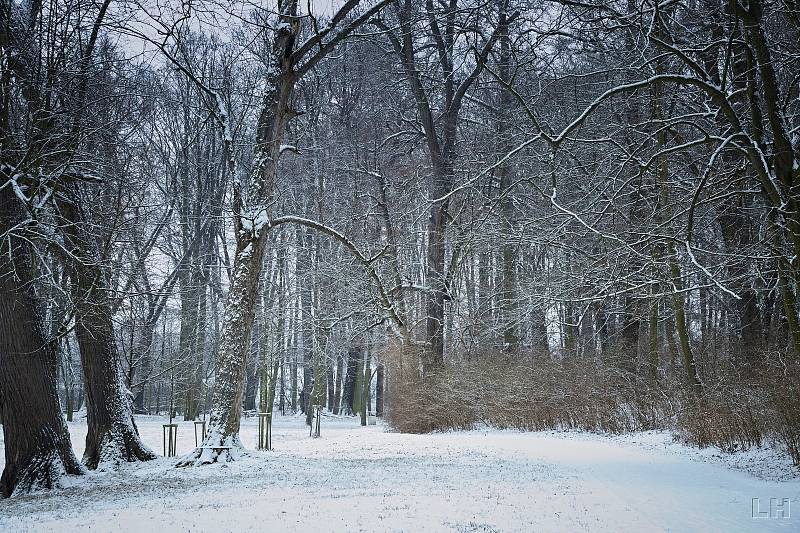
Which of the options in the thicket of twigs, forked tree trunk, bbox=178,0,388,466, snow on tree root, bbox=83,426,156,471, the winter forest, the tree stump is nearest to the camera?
the winter forest

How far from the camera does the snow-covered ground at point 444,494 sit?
231 inches

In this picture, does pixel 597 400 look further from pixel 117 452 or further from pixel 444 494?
pixel 117 452

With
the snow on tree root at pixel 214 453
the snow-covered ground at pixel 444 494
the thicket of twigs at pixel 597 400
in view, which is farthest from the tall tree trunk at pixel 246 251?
the thicket of twigs at pixel 597 400

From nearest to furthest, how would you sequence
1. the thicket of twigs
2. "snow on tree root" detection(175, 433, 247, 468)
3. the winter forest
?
1. the winter forest
2. the thicket of twigs
3. "snow on tree root" detection(175, 433, 247, 468)

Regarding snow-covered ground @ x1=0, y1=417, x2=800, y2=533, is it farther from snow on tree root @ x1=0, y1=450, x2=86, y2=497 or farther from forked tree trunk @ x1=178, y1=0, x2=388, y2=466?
forked tree trunk @ x1=178, y1=0, x2=388, y2=466

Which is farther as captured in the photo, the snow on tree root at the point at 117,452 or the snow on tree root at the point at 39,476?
the snow on tree root at the point at 117,452

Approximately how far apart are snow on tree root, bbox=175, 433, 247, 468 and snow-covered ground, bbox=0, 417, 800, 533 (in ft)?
0.94

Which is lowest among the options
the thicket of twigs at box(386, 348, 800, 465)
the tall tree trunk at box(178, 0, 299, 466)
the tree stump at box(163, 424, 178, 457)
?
the tree stump at box(163, 424, 178, 457)

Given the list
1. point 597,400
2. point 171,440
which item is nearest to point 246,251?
point 171,440

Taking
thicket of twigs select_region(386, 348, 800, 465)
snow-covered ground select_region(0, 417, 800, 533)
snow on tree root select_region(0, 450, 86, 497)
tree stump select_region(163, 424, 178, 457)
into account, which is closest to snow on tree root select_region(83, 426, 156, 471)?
snow-covered ground select_region(0, 417, 800, 533)

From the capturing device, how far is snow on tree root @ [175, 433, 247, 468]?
37.4 feet

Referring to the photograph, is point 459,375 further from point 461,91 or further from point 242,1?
point 242,1

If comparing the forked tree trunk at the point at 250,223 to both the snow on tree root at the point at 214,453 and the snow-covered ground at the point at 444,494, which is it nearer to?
the snow on tree root at the point at 214,453

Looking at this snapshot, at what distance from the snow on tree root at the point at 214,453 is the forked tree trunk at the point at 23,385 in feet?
6.56
